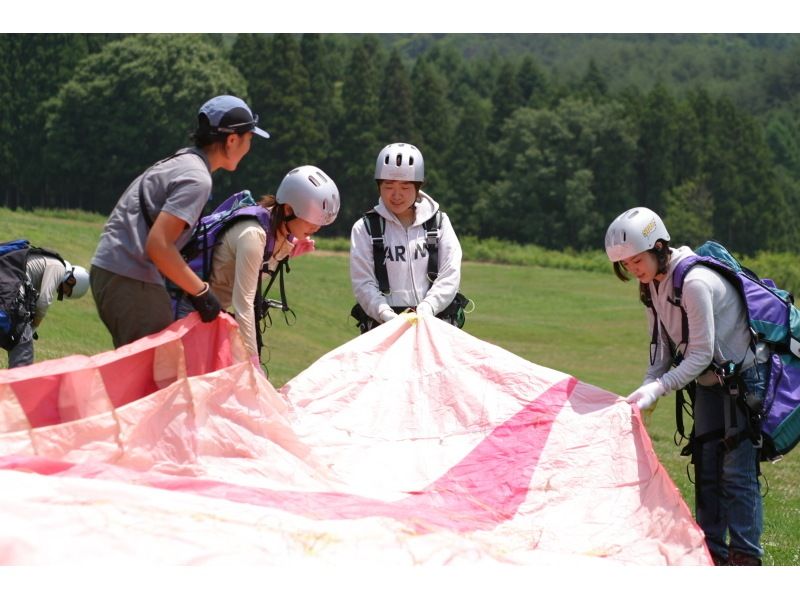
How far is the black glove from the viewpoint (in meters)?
6.41

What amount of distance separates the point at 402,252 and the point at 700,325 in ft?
8.01

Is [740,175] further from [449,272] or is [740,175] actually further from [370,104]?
[449,272]

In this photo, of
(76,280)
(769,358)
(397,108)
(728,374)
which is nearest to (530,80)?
(397,108)

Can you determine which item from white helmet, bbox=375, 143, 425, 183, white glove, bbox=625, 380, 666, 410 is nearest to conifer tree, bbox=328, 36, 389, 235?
white helmet, bbox=375, 143, 425, 183

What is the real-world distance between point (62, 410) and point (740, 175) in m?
87.3

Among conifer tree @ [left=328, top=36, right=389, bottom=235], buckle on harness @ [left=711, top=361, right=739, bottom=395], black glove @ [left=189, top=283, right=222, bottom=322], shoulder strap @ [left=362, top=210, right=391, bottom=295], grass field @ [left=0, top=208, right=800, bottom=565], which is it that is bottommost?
grass field @ [left=0, top=208, right=800, bottom=565]

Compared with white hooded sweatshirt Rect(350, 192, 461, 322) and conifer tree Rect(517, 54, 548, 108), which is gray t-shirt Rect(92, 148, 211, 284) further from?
conifer tree Rect(517, 54, 548, 108)

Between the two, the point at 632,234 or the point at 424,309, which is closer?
the point at 632,234

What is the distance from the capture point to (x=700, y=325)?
22.0 ft

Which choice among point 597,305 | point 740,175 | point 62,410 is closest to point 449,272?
point 62,410

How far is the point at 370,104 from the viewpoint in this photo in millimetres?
83688

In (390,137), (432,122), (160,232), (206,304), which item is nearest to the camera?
(160,232)

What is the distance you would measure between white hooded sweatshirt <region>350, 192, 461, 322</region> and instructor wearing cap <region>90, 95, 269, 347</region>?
1968 millimetres

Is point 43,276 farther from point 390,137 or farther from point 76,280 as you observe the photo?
point 390,137
